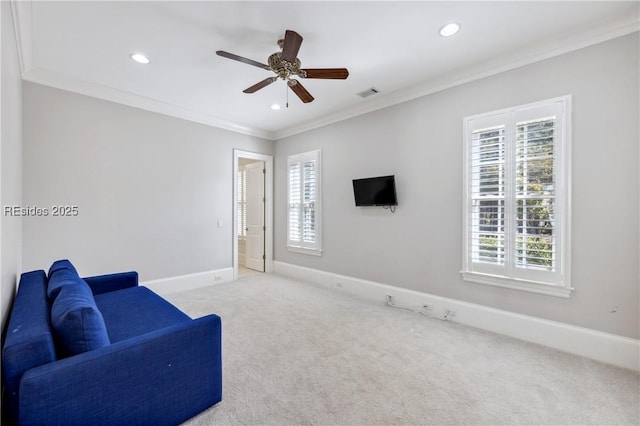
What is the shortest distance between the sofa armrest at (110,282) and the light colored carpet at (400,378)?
116cm

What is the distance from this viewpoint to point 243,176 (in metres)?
6.73

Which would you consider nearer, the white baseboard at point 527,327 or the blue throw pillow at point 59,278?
the blue throw pillow at point 59,278

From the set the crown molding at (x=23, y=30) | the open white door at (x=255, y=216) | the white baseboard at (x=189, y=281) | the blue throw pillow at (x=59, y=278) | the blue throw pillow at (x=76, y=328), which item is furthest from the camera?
the open white door at (x=255, y=216)

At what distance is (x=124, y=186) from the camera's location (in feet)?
12.6

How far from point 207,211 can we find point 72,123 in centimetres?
208

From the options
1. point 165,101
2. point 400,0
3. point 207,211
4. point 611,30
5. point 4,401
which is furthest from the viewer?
point 207,211

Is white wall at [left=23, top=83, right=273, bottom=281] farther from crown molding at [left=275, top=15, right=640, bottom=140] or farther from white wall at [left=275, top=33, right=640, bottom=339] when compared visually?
crown molding at [left=275, top=15, right=640, bottom=140]

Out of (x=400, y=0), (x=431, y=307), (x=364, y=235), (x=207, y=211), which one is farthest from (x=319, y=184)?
(x=400, y=0)

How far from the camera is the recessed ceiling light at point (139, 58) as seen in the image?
2.82 m

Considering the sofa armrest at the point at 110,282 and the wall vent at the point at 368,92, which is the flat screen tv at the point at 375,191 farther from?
the sofa armrest at the point at 110,282

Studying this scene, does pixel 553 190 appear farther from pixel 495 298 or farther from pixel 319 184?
pixel 319 184

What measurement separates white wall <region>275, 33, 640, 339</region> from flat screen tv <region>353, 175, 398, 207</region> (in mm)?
137

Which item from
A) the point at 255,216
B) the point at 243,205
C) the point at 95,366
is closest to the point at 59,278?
the point at 95,366

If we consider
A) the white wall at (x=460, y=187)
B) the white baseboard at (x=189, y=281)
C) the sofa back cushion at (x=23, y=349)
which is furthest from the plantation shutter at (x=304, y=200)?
the sofa back cushion at (x=23, y=349)
